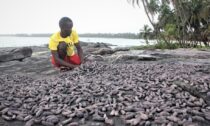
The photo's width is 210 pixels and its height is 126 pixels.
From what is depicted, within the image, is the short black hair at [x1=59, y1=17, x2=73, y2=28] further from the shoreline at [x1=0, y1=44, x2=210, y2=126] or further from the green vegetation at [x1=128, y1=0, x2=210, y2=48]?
the green vegetation at [x1=128, y1=0, x2=210, y2=48]

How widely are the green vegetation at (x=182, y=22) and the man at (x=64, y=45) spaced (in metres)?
16.4

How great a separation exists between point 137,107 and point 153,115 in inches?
12.6

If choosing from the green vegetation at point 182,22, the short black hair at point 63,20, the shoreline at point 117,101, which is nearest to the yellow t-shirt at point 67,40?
Answer: the short black hair at point 63,20

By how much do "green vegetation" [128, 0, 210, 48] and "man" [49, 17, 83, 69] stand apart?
645 inches

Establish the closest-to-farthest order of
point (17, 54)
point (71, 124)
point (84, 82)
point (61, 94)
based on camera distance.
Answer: point (71, 124) → point (61, 94) → point (84, 82) → point (17, 54)

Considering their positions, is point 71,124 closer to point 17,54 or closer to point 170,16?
point 17,54

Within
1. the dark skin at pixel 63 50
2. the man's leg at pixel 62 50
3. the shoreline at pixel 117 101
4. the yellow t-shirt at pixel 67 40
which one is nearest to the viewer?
the shoreline at pixel 117 101

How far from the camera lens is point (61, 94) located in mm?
4930

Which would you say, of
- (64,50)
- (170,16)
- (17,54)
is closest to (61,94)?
(64,50)

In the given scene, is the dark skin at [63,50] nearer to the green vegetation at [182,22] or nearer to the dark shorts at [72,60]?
the dark shorts at [72,60]

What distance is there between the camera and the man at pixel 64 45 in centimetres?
754

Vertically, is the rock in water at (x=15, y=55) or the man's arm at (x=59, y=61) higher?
the man's arm at (x=59, y=61)

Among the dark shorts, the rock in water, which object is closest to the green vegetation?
the rock in water

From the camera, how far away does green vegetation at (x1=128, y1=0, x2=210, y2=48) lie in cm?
2530
